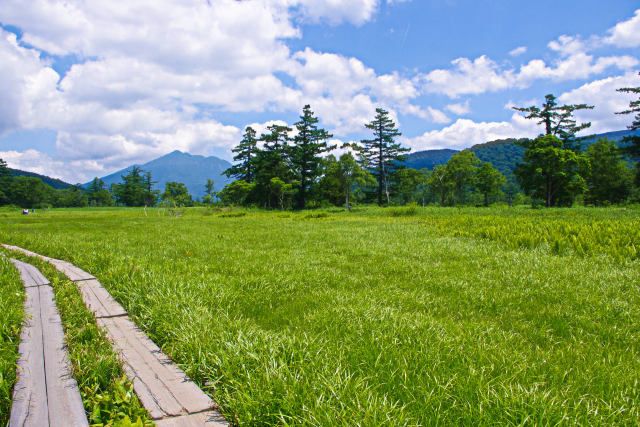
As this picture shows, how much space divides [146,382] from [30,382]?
791 millimetres

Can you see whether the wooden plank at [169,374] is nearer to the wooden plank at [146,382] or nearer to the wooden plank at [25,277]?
the wooden plank at [146,382]

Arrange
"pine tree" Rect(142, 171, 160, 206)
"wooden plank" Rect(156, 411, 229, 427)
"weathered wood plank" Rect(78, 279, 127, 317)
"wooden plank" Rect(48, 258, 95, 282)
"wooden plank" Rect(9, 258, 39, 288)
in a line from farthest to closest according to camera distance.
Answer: "pine tree" Rect(142, 171, 160, 206), "wooden plank" Rect(48, 258, 95, 282), "wooden plank" Rect(9, 258, 39, 288), "weathered wood plank" Rect(78, 279, 127, 317), "wooden plank" Rect(156, 411, 229, 427)

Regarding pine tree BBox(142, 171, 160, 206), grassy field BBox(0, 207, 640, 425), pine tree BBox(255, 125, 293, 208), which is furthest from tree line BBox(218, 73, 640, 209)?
pine tree BBox(142, 171, 160, 206)

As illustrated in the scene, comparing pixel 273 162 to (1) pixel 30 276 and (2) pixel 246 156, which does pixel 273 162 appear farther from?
(1) pixel 30 276

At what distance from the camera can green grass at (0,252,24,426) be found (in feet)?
6.42

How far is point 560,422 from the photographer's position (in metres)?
1.64

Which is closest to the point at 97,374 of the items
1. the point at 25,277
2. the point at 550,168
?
the point at 25,277

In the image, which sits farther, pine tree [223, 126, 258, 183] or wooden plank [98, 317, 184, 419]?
pine tree [223, 126, 258, 183]

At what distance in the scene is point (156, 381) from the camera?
6.84 ft

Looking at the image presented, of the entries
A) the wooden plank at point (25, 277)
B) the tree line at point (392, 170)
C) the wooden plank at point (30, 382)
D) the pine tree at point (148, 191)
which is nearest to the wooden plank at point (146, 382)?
the wooden plank at point (30, 382)

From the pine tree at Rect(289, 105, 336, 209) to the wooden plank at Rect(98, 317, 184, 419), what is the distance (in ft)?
139

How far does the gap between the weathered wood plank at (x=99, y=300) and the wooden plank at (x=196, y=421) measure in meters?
2.10

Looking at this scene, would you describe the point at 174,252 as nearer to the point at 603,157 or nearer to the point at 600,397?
the point at 600,397

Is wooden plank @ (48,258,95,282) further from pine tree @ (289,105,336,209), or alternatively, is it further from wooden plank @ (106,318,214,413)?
pine tree @ (289,105,336,209)
